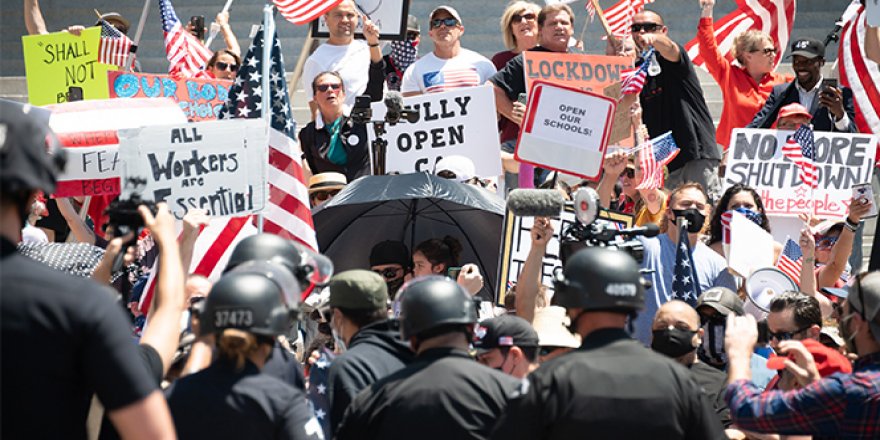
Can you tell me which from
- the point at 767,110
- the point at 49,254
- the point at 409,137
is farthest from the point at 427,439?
the point at 767,110

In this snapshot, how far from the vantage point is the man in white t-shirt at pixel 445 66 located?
1119 cm

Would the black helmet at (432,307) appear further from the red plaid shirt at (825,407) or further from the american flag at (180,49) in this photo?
the american flag at (180,49)

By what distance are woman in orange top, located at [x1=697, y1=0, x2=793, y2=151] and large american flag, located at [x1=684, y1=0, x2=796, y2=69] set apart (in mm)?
971

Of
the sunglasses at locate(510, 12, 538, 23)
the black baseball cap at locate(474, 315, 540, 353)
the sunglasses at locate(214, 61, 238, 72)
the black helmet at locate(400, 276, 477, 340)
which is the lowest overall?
the sunglasses at locate(214, 61, 238, 72)

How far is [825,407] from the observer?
501cm

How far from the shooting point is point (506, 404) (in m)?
4.89

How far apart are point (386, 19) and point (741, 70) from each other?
2.90 metres

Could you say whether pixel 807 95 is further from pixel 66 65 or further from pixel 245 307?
pixel 245 307

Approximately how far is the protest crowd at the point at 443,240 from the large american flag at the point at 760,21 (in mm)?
42

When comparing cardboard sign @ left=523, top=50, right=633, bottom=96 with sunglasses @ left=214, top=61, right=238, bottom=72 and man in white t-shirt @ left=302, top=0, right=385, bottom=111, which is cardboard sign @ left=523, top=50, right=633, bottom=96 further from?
sunglasses @ left=214, top=61, right=238, bottom=72

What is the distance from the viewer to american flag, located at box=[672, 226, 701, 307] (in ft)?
25.8

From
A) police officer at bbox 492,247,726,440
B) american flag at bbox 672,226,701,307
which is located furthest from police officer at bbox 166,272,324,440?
american flag at bbox 672,226,701,307

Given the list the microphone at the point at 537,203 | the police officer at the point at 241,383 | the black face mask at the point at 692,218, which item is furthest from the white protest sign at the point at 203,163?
the police officer at the point at 241,383

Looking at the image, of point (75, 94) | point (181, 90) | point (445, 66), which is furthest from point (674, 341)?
point (75, 94)
